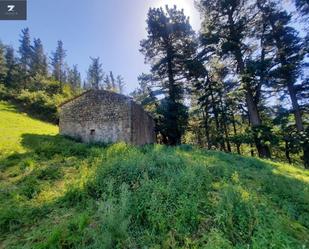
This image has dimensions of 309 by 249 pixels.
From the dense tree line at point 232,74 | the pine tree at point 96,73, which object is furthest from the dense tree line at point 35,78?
the dense tree line at point 232,74

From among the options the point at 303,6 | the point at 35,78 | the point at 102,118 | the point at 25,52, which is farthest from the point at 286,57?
the point at 25,52

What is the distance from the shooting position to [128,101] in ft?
58.7

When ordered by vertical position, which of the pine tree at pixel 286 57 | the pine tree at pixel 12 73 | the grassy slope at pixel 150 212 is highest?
the pine tree at pixel 12 73

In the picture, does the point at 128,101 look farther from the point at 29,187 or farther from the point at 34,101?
the point at 34,101

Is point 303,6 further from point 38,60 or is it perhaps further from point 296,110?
point 38,60

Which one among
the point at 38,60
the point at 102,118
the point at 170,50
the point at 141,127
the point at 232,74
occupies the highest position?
the point at 38,60

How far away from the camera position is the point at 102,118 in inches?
715

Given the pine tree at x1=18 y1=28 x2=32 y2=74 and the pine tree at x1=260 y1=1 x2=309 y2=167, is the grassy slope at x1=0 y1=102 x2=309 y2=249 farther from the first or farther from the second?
the pine tree at x1=18 y1=28 x2=32 y2=74

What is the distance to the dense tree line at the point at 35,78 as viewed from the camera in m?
38.3

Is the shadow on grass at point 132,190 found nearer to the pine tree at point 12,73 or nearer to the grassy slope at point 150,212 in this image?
the grassy slope at point 150,212

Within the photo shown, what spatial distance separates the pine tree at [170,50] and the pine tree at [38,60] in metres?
31.9

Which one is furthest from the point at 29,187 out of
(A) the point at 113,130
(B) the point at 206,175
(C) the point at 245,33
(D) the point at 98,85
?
(D) the point at 98,85

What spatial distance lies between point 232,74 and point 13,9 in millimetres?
17091

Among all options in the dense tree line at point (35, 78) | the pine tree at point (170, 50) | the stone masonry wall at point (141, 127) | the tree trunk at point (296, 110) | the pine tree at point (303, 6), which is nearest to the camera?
the pine tree at point (303, 6)
